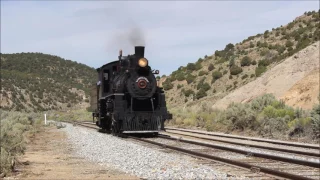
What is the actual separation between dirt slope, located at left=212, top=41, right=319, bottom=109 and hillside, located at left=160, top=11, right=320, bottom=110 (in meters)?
6.92

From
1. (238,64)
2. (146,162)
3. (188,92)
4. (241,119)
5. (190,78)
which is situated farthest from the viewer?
(190,78)

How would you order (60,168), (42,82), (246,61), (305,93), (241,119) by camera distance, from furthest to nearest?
(42,82) → (246,61) → (305,93) → (241,119) → (60,168)

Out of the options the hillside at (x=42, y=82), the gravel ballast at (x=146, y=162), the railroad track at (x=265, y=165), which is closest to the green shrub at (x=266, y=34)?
the hillside at (x=42, y=82)

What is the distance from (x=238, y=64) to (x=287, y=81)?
23195 millimetres

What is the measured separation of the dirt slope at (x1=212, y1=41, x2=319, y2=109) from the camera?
3469 cm

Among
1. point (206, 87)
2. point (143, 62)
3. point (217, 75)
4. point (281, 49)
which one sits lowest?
point (143, 62)

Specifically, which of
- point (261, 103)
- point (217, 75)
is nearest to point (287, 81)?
point (261, 103)

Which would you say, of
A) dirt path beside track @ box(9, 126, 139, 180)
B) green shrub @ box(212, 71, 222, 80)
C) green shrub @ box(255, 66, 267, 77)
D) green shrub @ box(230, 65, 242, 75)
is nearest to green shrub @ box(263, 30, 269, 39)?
green shrub @ box(212, 71, 222, 80)

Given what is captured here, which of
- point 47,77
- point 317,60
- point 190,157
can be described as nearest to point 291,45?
point 317,60

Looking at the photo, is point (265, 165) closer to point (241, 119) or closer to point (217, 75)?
point (241, 119)

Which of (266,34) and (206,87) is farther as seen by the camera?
(266,34)

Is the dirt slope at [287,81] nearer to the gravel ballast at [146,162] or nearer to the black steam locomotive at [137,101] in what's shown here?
the black steam locomotive at [137,101]

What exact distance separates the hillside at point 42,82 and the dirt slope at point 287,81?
4825cm

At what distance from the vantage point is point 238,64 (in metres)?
62.4
